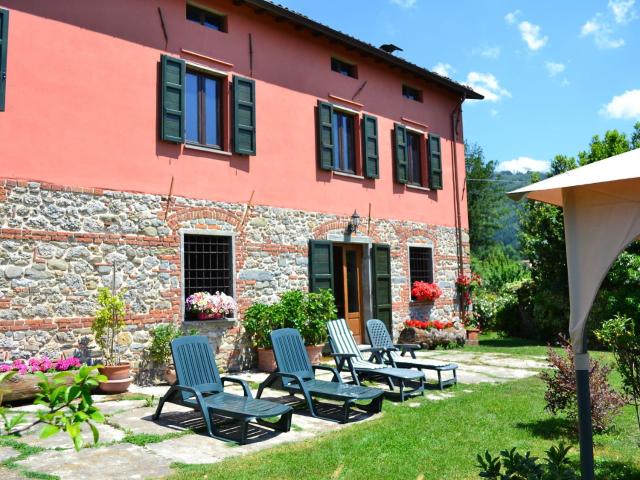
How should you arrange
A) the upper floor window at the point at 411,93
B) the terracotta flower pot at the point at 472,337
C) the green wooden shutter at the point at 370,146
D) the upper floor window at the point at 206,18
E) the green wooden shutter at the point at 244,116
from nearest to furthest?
the upper floor window at the point at 206,18 → the green wooden shutter at the point at 244,116 → the green wooden shutter at the point at 370,146 → the terracotta flower pot at the point at 472,337 → the upper floor window at the point at 411,93

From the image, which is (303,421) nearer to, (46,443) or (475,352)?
(46,443)

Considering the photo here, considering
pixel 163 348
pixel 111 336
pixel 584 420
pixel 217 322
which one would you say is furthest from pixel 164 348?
pixel 584 420

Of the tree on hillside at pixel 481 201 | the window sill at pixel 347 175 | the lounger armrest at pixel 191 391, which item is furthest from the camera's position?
the tree on hillside at pixel 481 201

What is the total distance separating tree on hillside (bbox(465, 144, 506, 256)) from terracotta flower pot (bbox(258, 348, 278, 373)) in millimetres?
25329

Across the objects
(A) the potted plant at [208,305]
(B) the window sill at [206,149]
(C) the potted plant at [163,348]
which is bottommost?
(C) the potted plant at [163,348]

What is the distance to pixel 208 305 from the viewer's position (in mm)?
8617

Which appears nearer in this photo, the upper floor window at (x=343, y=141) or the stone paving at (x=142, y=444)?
the stone paving at (x=142, y=444)

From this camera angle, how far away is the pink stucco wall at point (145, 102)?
7.35 meters

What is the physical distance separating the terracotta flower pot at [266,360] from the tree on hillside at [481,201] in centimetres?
2533

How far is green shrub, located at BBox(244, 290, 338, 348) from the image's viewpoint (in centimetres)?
913

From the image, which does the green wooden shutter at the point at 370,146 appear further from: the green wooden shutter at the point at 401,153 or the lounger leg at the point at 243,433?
the lounger leg at the point at 243,433

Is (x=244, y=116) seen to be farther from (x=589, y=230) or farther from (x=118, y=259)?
(x=589, y=230)

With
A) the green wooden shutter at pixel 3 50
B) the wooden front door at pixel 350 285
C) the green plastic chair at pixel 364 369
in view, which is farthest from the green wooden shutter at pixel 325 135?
the green wooden shutter at pixel 3 50

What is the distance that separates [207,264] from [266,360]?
184 centimetres
